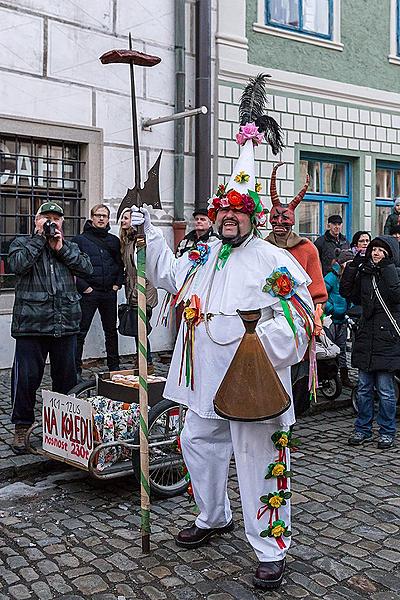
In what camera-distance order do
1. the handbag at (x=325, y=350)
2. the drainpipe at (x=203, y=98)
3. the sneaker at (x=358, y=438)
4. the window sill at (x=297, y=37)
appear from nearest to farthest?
the sneaker at (x=358, y=438)
the handbag at (x=325, y=350)
the drainpipe at (x=203, y=98)
the window sill at (x=297, y=37)

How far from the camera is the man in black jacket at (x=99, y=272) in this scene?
8.30m

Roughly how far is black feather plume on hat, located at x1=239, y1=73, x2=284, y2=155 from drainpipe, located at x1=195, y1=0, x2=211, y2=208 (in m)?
0.63

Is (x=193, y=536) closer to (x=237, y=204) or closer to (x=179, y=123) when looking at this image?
(x=237, y=204)

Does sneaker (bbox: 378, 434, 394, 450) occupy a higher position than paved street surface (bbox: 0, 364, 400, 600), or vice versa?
sneaker (bbox: 378, 434, 394, 450)

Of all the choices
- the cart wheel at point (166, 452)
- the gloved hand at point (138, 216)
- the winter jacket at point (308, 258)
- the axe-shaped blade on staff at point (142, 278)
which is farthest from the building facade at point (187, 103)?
the gloved hand at point (138, 216)

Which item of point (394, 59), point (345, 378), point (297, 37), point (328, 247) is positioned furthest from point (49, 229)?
point (394, 59)

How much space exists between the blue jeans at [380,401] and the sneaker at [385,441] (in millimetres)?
37

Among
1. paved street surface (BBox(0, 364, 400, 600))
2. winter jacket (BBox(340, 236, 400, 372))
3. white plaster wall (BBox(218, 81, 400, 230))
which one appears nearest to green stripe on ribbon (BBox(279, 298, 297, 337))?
paved street surface (BBox(0, 364, 400, 600))

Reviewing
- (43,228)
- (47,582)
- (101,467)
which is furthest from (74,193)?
(47,582)

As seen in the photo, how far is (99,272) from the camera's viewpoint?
8.31m

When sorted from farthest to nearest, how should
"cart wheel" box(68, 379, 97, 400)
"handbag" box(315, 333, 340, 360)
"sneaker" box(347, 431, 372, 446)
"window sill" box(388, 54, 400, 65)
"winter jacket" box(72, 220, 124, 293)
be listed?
"window sill" box(388, 54, 400, 65) < "winter jacket" box(72, 220, 124, 293) < "handbag" box(315, 333, 340, 360) < "sneaker" box(347, 431, 372, 446) < "cart wheel" box(68, 379, 97, 400)

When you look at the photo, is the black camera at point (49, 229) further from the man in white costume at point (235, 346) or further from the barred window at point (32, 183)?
the barred window at point (32, 183)

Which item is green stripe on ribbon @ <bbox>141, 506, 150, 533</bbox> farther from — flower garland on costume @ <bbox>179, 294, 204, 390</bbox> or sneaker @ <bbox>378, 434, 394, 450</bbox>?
sneaker @ <bbox>378, 434, 394, 450</bbox>

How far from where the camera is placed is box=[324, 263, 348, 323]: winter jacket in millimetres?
8070
